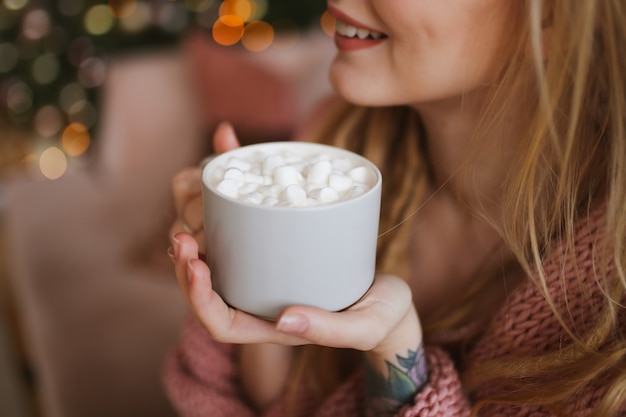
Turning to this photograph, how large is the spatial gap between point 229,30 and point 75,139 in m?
0.88

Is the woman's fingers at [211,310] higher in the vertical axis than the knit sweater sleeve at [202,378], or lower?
higher

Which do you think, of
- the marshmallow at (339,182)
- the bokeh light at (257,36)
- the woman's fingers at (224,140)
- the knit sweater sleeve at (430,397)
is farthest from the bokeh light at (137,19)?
the marshmallow at (339,182)

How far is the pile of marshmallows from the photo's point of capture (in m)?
0.55

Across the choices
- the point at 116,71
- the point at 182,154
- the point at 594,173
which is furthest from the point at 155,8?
the point at 594,173

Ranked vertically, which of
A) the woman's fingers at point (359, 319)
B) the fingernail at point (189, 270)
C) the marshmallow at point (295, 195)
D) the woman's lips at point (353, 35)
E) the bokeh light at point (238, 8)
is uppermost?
the woman's lips at point (353, 35)

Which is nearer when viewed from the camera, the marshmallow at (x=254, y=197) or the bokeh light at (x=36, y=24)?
the marshmallow at (x=254, y=197)

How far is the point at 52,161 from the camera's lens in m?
2.78

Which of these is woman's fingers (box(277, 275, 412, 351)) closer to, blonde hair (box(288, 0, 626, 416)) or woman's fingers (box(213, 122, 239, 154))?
blonde hair (box(288, 0, 626, 416))

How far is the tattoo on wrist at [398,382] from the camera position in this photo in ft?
2.46

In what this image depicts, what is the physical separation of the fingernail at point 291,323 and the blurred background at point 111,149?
0.86 m

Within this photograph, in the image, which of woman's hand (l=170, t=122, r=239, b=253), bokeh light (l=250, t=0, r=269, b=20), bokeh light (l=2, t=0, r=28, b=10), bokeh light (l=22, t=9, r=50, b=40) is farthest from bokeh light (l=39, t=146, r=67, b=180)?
woman's hand (l=170, t=122, r=239, b=253)

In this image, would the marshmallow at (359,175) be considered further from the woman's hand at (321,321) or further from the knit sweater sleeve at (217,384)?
the knit sweater sleeve at (217,384)

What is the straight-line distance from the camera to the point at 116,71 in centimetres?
207

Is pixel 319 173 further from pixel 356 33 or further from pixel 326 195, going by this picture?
pixel 356 33
